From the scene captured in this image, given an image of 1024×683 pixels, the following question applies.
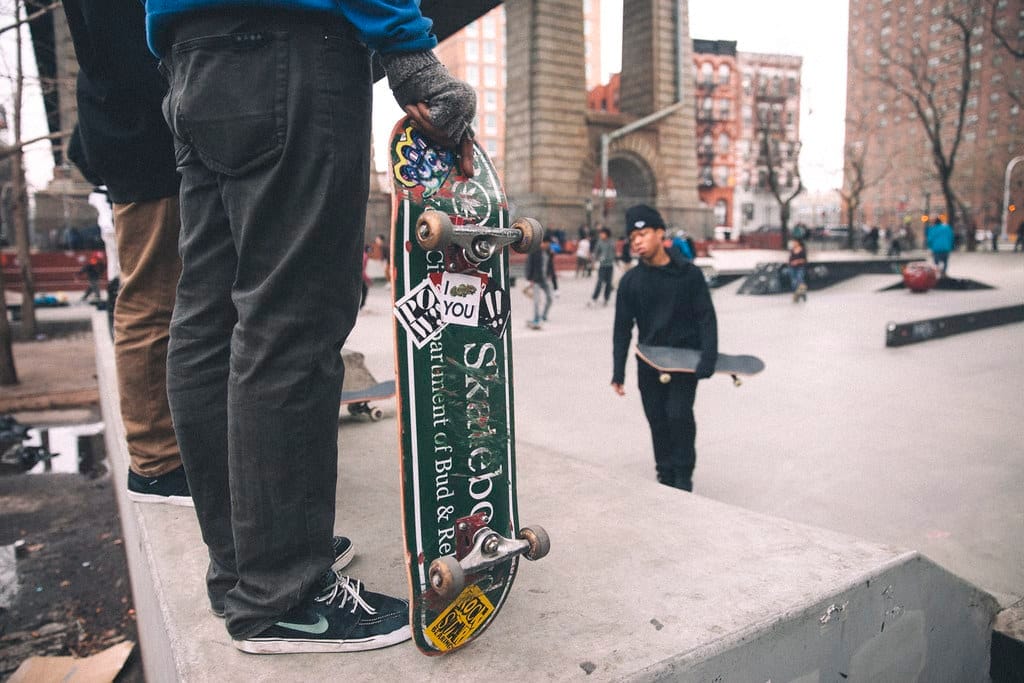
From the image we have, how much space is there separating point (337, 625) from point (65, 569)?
120 inches

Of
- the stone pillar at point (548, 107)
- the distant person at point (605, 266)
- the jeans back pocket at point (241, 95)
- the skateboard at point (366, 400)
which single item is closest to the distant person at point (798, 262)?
the distant person at point (605, 266)

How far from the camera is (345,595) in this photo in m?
1.44

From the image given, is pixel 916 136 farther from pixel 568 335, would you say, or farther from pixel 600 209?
pixel 568 335

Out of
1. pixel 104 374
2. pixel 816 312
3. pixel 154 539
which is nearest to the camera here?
pixel 154 539

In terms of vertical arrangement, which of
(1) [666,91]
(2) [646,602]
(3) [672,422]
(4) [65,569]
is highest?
(1) [666,91]

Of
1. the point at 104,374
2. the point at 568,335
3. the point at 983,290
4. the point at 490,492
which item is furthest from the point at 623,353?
the point at 983,290

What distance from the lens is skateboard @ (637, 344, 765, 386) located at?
3.60 m

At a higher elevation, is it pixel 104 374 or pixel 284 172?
pixel 284 172

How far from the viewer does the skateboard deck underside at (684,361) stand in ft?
11.8

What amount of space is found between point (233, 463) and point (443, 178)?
2.35 ft

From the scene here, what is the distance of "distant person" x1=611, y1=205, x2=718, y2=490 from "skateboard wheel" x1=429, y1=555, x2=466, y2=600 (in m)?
2.58

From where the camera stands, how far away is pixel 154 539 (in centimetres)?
192

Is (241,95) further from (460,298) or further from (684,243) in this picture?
(684,243)

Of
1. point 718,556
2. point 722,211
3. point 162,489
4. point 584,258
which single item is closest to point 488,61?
point 722,211
